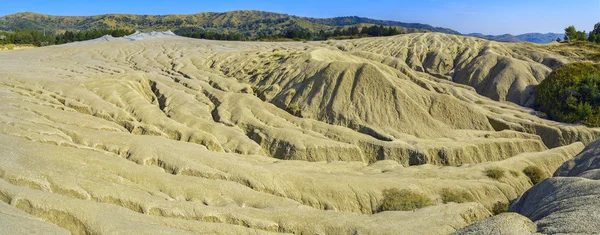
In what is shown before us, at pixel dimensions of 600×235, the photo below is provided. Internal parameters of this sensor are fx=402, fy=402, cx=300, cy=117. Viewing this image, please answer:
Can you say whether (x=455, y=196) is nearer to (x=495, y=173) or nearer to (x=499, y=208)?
(x=499, y=208)

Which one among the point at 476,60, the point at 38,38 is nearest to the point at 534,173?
the point at 476,60

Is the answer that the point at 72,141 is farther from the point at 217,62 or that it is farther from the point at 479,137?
the point at 217,62

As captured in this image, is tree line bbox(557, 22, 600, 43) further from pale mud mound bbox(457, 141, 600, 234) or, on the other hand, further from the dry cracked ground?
pale mud mound bbox(457, 141, 600, 234)

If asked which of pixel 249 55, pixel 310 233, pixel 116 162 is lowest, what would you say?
pixel 310 233

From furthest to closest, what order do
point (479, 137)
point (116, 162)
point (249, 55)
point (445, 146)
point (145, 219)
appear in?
point (249, 55) < point (479, 137) < point (445, 146) < point (116, 162) < point (145, 219)

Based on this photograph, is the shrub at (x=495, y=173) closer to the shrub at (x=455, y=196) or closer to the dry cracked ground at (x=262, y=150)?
the dry cracked ground at (x=262, y=150)

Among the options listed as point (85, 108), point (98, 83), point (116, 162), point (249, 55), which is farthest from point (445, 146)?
point (249, 55)
